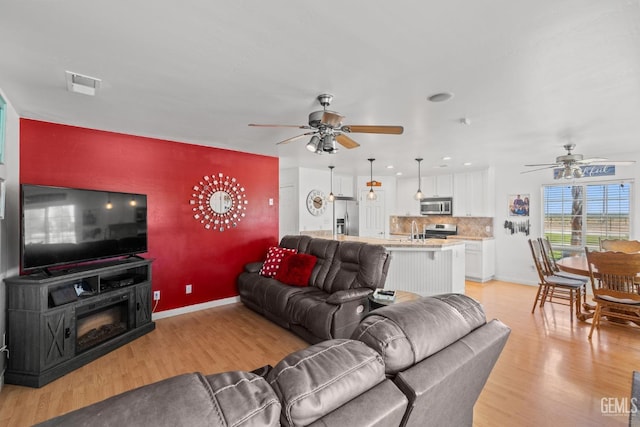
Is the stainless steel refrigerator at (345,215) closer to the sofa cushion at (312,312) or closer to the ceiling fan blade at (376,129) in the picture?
the sofa cushion at (312,312)

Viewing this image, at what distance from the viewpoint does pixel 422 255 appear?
4.78m

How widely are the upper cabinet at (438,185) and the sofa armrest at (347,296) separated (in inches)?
187

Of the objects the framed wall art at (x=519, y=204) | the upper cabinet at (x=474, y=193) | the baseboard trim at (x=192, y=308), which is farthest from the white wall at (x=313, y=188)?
the framed wall art at (x=519, y=204)

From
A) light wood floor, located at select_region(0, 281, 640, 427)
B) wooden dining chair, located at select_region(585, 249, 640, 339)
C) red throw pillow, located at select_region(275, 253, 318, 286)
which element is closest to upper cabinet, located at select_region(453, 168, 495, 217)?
light wood floor, located at select_region(0, 281, 640, 427)

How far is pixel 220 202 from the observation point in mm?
4547

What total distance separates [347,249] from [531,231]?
15.2 feet

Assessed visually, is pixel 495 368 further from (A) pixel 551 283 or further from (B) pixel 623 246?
(B) pixel 623 246

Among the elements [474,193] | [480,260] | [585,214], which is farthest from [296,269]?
[585,214]

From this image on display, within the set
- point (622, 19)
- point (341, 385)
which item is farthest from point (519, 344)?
point (341, 385)

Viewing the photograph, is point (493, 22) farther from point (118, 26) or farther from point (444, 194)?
point (444, 194)

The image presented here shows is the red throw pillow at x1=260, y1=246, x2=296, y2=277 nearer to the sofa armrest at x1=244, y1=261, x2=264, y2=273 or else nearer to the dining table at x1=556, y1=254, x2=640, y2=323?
the sofa armrest at x1=244, y1=261, x2=264, y2=273

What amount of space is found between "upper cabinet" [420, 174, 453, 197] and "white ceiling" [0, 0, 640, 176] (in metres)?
3.39

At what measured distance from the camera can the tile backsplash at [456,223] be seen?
22.2 feet

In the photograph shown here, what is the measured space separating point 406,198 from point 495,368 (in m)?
5.48
